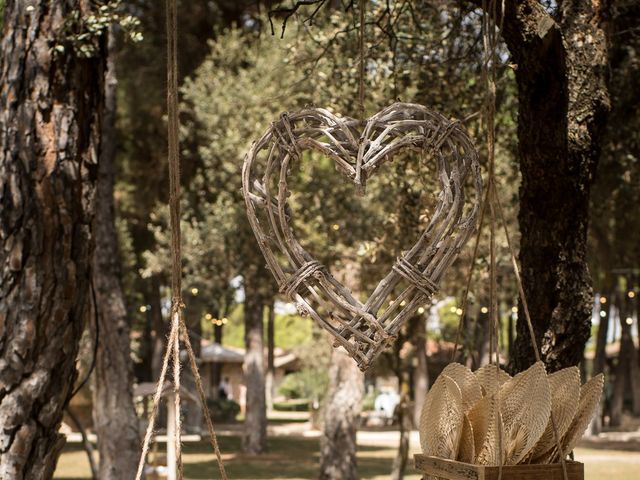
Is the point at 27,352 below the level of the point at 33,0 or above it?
below

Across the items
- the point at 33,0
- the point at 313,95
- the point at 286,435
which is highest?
the point at 313,95

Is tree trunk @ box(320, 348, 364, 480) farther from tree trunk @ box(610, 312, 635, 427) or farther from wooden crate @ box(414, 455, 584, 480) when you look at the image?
tree trunk @ box(610, 312, 635, 427)

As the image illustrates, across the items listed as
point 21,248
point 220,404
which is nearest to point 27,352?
point 21,248

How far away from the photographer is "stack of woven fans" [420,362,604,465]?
2668mm

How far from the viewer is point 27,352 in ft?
15.4

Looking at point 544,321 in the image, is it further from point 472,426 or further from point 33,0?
point 33,0

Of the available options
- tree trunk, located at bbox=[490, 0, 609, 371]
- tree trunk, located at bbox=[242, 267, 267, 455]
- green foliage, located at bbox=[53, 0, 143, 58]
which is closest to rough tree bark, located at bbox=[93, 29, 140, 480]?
green foliage, located at bbox=[53, 0, 143, 58]

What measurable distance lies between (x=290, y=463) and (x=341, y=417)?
8.68m

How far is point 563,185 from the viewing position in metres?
4.26

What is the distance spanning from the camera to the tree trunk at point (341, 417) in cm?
1705

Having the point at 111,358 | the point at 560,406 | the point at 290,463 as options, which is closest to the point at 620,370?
the point at 290,463

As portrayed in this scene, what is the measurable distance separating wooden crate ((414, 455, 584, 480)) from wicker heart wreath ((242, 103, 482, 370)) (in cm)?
38

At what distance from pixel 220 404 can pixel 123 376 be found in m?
30.6

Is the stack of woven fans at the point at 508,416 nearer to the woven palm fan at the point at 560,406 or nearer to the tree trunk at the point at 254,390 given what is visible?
the woven palm fan at the point at 560,406
